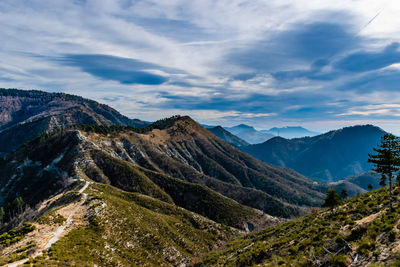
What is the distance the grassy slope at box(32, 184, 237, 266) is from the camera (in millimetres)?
45531

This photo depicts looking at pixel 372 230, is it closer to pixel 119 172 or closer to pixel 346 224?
pixel 346 224

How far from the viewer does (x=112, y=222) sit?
68.7 metres

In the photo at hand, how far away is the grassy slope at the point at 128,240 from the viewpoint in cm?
4553

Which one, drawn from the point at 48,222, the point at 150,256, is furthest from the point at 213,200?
the point at 48,222

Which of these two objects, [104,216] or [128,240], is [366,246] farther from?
[104,216]

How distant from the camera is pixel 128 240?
218ft

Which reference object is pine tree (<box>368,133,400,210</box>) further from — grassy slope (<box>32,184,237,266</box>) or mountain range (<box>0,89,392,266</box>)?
grassy slope (<box>32,184,237,266</box>)

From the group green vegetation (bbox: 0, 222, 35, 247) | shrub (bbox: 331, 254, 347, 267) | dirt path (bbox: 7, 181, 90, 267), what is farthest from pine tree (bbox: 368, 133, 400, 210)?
green vegetation (bbox: 0, 222, 35, 247)

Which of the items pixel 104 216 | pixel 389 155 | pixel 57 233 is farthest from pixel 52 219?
pixel 389 155

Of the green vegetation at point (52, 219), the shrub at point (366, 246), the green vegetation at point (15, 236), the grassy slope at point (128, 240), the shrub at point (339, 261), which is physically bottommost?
the grassy slope at point (128, 240)

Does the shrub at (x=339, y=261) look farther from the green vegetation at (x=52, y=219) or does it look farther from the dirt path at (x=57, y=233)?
the green vegetation at (x=52, y=219)

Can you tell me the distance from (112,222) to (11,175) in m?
198

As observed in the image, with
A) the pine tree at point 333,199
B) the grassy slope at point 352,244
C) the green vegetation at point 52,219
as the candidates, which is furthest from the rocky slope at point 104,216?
the pine tree at point 333,199

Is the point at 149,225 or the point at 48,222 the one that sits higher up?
the point at 48,222
